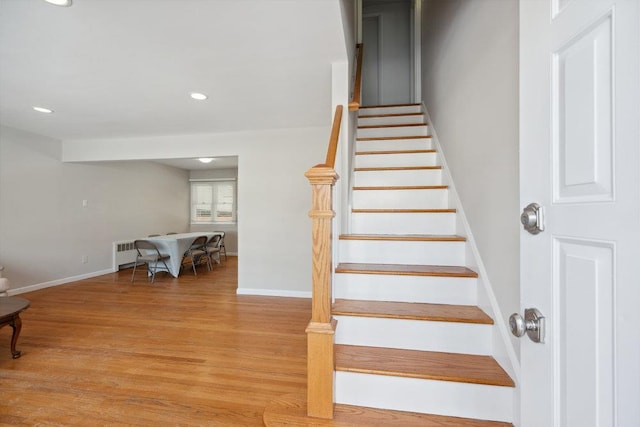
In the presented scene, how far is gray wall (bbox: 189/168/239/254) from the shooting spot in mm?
8195

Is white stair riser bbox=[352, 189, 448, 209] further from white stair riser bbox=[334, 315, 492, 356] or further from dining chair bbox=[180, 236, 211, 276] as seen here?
dining chair bbox=[180, 236, 211, 276]

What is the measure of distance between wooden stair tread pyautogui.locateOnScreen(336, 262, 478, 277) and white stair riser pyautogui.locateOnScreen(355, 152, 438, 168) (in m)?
1.17

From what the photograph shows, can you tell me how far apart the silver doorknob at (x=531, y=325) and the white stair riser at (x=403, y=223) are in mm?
1500

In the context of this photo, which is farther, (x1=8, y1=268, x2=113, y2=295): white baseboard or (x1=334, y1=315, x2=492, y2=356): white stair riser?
→ (x1=8, y1=268, x2=113, y2=295): white baseboard

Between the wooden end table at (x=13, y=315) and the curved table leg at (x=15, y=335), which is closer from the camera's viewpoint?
the wooden end table at (x=13, y=315)

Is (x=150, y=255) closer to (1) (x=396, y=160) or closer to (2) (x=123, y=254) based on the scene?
(2) (x=123, y=254)

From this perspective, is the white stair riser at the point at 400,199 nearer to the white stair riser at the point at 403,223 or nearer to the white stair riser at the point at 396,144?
the white stair riser at the point at 403,223

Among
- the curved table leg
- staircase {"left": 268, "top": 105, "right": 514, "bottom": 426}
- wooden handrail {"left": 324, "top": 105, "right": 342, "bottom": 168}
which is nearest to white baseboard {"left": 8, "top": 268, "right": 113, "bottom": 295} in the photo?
the curved table leg

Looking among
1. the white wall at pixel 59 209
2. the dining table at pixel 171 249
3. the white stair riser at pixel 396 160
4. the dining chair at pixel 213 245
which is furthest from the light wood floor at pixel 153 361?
the dining chair at pixel 213 245

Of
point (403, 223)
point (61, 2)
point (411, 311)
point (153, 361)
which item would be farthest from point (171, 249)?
point (411, 311)

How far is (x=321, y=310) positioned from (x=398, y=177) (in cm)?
163

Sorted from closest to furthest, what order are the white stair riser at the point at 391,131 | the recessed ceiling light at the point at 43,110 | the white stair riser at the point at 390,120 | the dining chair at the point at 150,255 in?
the white stair riser at the point at 391,131 → the recessed ceiling light at the point at 43,110 → the white stair riser at the point at 390,120 → the dining chair at the point at 150,255

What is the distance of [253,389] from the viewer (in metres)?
1.98

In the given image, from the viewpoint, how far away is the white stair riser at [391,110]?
365cm
